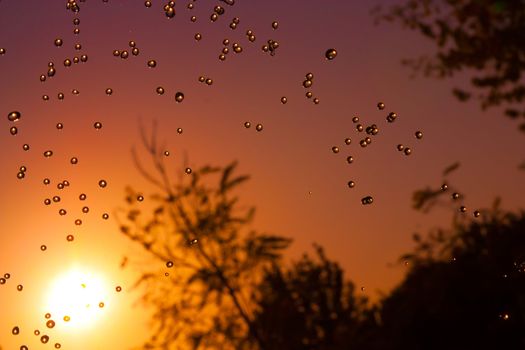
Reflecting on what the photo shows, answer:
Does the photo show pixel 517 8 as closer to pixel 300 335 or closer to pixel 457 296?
pixel 457 296

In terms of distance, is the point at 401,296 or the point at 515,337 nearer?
the point at 515,337

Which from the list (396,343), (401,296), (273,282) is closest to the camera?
(396,343)

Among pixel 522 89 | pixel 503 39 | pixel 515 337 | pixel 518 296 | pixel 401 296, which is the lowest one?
pixel 515 337

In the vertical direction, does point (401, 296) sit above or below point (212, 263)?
below

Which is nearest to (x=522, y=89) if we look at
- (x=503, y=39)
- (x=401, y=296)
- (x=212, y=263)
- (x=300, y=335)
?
(x=503, y=39)

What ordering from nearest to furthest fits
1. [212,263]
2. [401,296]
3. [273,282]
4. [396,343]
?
[212,263]
[396,343]
[273,282]
[401,296]

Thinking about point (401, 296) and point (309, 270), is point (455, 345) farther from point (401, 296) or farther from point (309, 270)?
point (309, 270)
